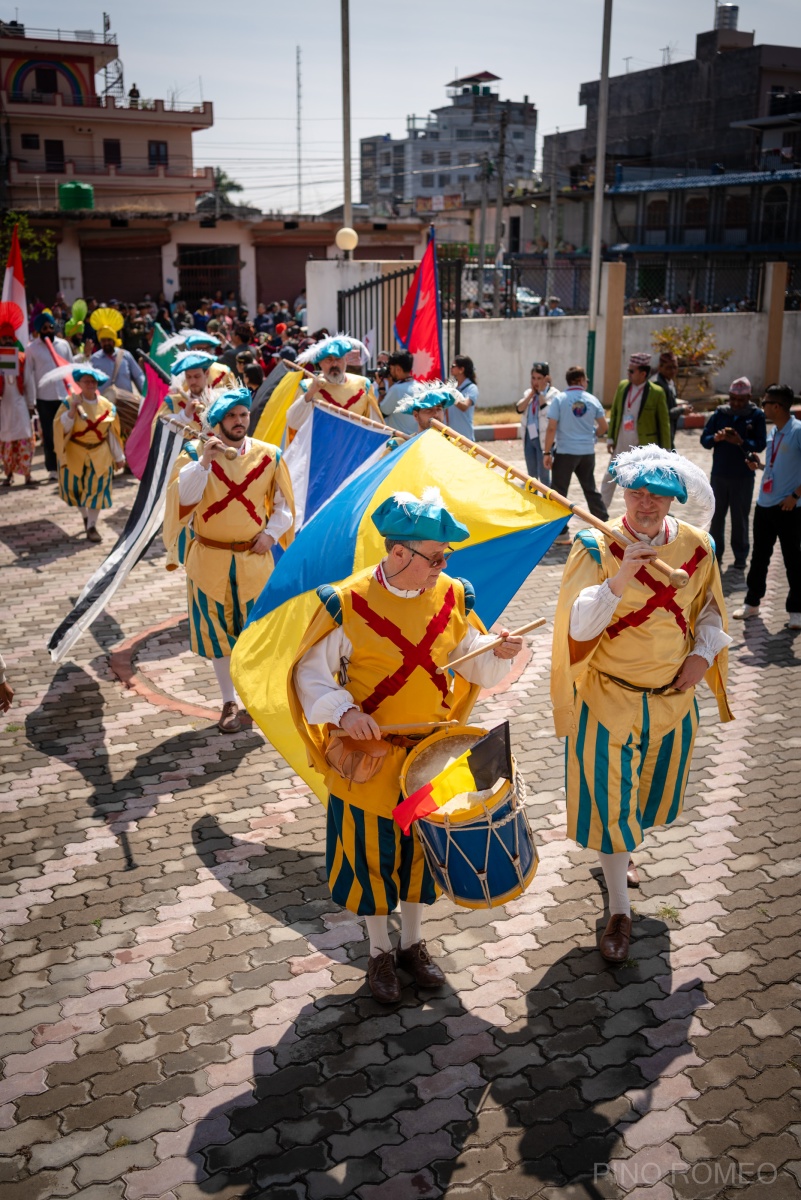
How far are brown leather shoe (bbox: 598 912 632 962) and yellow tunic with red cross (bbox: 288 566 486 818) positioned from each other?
1231mm

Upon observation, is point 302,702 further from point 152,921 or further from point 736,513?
point 736,513

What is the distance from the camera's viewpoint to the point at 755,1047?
3.90 metres

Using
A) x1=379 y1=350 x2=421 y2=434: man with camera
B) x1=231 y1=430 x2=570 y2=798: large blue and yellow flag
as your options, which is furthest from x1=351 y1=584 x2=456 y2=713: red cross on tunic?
x1=379 y1=350 x2=421 y2=434: man with camera

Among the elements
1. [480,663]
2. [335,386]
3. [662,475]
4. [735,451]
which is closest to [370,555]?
[480,663]

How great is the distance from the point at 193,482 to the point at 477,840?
341 centimetres

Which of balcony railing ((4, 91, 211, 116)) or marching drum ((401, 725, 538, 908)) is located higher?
balcony railing ((4, 91, 211, 116))

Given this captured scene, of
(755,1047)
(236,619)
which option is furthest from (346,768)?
(236,619)

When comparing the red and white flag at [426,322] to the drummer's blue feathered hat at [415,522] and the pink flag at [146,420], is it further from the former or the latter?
the drummer's blue feathered hat at [415,522]

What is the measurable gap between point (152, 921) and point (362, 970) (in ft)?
3.39

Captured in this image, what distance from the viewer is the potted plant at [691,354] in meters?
20.0

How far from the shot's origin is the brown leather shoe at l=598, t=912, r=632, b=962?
4.39 meters

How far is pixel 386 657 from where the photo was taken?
3.88m

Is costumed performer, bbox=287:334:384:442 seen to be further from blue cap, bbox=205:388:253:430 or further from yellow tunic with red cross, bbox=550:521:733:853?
yellow tunic with red cross, bbox=550:521:733:853

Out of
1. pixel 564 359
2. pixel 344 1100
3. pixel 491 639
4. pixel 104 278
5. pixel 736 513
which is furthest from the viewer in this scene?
pixel 104 278
